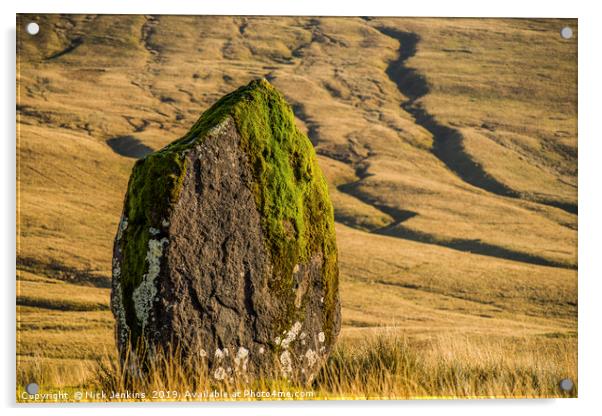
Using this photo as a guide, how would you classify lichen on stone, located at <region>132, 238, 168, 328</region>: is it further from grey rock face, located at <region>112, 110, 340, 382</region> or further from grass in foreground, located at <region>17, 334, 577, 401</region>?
grass in foreground, located at <region>17, 334, 577, 401</region>

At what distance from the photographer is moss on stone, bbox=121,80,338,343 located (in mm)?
7609

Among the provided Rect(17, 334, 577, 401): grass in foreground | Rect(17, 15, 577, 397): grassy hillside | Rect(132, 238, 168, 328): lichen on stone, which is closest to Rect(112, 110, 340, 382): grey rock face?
Rect(132, 238, 168, 328): lichen on stone

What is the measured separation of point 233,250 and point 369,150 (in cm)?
4068

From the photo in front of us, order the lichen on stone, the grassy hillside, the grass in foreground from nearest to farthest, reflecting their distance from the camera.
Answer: the lichen on stone → the grass in foreground → the grassy hillside

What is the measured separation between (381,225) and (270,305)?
3335cm

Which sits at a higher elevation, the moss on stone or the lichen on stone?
the moss on stone

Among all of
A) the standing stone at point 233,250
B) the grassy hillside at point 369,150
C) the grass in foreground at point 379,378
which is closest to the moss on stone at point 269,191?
the standing stone at point 233,250

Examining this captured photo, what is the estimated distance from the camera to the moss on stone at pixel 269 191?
25.0 feet

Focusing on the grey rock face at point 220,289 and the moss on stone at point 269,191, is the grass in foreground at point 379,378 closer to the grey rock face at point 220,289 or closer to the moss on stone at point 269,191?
the grey rock face at point 220,289

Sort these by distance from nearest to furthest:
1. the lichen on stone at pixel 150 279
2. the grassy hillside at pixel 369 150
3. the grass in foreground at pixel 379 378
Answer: the lichen on stone at pixel 150 279 → the grass in foreground at pixel 379 378 → the grassy hillside at pixel 369 150

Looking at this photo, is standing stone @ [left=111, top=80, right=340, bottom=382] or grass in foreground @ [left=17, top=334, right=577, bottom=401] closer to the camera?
standing stone @ [left=111, top=80, right=340, bottom=382]

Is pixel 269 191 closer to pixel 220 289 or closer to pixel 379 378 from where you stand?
pixel 220 289

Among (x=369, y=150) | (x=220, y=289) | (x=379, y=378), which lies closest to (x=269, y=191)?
(x=220, y=289)
